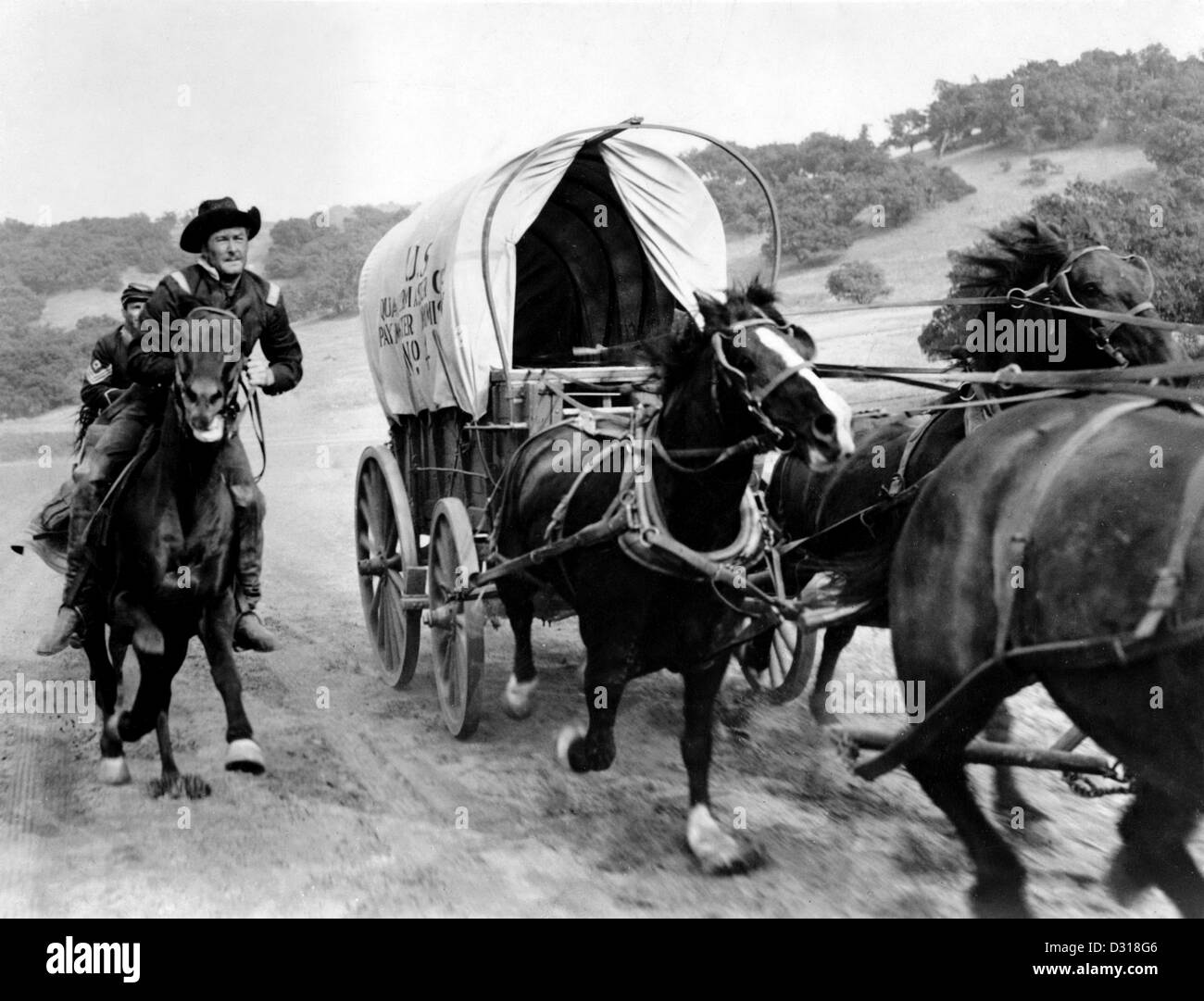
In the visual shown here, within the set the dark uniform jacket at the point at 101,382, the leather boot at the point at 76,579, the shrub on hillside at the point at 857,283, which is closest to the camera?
the leather boot at the point at 76,579

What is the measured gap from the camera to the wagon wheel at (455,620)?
17.9 ft

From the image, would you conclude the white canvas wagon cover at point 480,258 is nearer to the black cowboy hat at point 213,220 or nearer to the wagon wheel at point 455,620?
the wagon wheel at point 455,620

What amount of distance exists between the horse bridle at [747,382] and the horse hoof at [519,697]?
2455 millimetres

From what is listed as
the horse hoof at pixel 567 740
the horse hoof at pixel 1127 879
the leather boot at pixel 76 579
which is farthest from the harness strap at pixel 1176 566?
the leather boot at pixel 76 579

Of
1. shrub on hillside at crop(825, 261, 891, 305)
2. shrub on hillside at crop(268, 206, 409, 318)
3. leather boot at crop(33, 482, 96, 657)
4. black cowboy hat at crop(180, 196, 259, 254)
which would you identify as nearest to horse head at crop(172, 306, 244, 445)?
black cowboy hat at crop(180, 196, 259, 254)

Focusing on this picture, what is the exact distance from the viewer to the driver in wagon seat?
442cm

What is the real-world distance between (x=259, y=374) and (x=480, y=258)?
1459mm

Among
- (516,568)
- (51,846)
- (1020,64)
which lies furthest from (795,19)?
(1020,64)

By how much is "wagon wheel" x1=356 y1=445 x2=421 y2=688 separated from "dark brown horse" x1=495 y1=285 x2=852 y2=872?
139cm

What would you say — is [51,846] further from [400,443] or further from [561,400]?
[400,443]

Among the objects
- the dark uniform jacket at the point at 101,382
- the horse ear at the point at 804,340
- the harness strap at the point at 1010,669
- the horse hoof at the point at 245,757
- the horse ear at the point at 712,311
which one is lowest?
the horse hoof at the point at 245,757

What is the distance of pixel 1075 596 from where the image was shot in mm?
2982

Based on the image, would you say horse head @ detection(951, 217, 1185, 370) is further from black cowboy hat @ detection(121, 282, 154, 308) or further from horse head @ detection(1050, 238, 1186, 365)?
black cowboy hat @ detection(121, 282, 154, 308)

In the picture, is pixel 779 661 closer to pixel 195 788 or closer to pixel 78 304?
pixel 195 788
